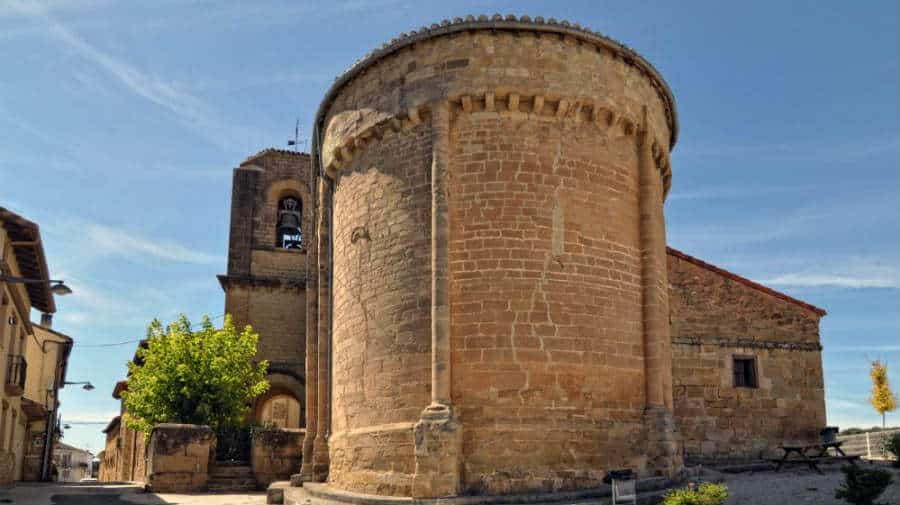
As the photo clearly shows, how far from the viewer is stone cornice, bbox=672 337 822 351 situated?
703 inches

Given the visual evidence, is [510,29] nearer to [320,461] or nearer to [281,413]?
[320,461]

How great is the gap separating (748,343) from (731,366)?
668mm

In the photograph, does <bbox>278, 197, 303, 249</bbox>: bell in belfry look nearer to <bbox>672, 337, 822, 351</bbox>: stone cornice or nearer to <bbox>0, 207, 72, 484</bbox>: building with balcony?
<bbox>0, 207, 72, 484</bbox>: building with balcony

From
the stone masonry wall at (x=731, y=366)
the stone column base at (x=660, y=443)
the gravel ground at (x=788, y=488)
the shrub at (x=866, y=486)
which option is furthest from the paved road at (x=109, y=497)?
the shrub at (x=866, y=486)

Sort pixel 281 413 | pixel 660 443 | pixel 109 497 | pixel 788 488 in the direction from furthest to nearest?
pixel 281 413
pixel 109 497
pixel 660 443
pixel 788 488

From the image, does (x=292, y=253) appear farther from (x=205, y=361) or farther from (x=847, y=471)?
(x=847, y=471)

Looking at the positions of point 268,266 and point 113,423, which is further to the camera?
point 113,423

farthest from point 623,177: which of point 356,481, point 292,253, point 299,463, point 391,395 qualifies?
point 292,253

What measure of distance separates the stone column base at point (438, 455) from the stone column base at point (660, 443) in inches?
124

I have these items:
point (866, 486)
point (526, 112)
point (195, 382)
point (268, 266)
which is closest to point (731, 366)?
point (866, 486)

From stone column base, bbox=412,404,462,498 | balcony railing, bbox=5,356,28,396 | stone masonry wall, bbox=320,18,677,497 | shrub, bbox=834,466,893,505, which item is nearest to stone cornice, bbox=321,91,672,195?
stone masonry wall, bbox=320,18,677,497

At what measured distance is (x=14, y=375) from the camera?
22359mm

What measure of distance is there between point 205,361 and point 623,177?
13.0 m

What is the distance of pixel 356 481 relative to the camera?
1368 centimetres
